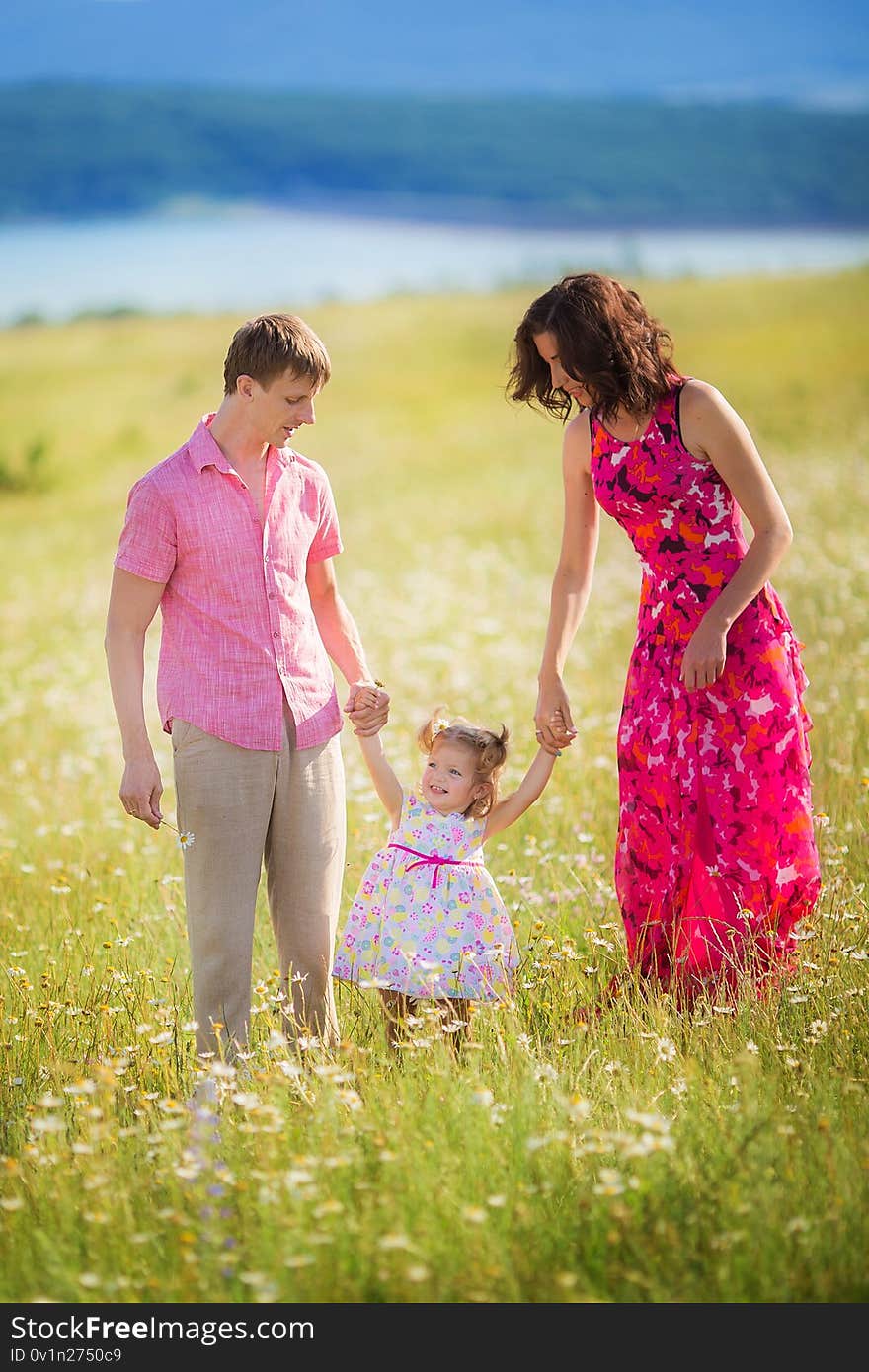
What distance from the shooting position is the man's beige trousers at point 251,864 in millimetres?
3635

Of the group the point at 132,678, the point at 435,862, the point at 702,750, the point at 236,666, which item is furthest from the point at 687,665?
the point at 132,678

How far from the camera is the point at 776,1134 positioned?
3.07 meters

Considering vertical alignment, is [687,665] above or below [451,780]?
above

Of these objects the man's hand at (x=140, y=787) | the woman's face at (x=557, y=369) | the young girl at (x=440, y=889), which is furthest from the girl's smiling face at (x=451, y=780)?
the woman's face at (x=557, y=369)

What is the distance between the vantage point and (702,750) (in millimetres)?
4238

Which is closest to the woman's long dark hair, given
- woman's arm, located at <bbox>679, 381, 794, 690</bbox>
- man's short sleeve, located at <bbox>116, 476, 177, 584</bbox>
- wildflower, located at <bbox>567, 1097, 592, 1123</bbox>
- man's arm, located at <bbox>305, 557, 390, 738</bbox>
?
woman's arm, located at <bbox>679, 381, 794, 690</bbox>

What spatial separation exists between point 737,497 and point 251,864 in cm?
169

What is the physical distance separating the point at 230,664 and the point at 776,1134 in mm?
1725

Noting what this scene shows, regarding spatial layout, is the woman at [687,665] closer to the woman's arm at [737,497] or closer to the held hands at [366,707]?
the woman's arm at [737,497]

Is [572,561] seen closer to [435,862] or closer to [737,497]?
[737,497]

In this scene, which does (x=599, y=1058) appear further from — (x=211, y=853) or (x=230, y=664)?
(x=230, y=664)

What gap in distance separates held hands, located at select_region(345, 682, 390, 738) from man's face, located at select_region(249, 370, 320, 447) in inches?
28.8

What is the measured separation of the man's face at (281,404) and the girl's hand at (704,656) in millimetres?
1256

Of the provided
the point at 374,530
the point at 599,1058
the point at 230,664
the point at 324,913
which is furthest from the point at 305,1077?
the point at 374,530
